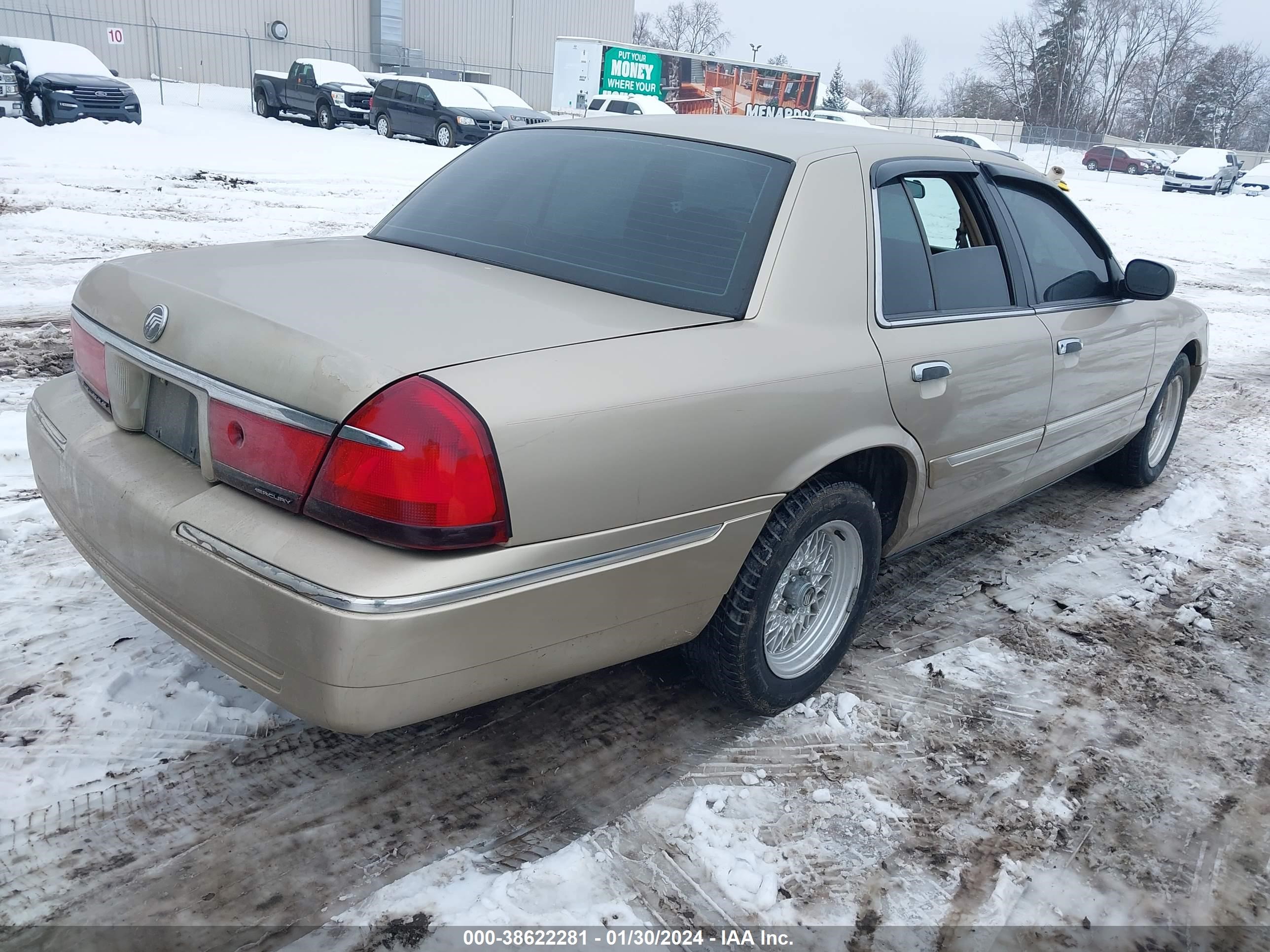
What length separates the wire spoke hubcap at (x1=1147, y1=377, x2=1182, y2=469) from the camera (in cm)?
517

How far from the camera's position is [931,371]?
2973 millimetres

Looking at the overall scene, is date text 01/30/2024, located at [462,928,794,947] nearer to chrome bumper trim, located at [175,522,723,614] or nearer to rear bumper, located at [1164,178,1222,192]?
chrome bumper trim, located at [175,522,723,614]

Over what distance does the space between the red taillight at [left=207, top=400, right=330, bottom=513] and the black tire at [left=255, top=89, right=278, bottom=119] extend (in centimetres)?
2810

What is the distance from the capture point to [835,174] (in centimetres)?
291

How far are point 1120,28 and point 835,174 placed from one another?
81681 millimetres

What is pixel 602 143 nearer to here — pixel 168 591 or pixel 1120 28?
pixel 168 591

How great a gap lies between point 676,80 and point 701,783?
36.7m

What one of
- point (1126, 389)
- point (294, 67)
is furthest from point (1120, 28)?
point (1126, 389)

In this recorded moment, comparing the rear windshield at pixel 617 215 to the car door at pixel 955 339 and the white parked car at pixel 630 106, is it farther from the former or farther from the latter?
the white parked car at pixel 630 106

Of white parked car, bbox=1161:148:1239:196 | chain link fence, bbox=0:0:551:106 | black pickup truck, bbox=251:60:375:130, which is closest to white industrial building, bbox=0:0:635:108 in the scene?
chain link fence, bbox=0:0:551:106

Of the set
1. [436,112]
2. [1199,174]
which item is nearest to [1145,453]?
[436,112]

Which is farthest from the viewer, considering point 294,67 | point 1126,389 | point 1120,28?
point 1120,28

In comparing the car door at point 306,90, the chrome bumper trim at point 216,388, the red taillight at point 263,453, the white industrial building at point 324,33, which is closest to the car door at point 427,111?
the car door at point 306,90

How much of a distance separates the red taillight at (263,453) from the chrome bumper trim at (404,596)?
13 centimetres
